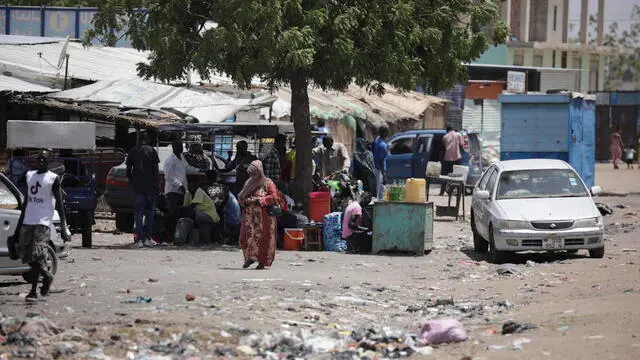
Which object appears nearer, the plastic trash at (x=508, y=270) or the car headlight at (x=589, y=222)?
the plastic trash at (x=508, y=270)

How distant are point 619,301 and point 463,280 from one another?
157 inches

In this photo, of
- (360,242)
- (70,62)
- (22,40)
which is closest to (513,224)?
(360,242)

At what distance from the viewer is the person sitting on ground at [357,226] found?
61.1ft

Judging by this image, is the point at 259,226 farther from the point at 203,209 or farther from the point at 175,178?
the point at 175,178

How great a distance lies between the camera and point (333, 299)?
1314 centimetres

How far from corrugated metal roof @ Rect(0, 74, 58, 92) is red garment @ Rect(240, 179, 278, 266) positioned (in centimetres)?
1089

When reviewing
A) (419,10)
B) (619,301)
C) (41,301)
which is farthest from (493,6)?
(41,301)

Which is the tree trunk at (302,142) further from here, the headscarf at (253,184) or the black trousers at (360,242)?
the headscarf at (253,184)

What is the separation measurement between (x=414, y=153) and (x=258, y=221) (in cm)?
1636

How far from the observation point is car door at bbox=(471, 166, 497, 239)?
719 inches

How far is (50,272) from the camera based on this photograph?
12844 millimetres

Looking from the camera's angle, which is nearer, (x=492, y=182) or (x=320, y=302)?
(x=320, y=302)

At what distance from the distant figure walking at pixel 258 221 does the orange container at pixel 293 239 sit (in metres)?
3.19

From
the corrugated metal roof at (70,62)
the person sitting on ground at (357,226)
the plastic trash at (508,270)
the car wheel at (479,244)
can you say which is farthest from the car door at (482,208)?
the corrugated metal roof at (70,62)
